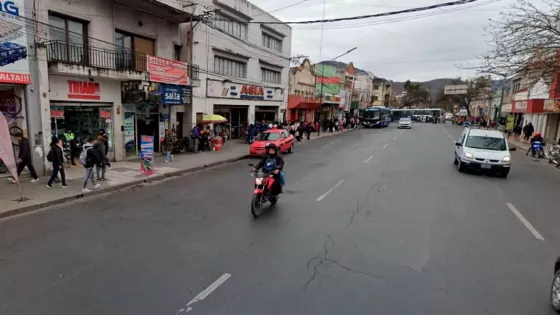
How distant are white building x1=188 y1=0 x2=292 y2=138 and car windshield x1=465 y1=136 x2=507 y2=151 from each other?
44.1 feet

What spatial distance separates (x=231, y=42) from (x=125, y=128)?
10.3 metres

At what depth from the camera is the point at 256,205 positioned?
7707mm

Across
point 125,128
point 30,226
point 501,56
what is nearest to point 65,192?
point 30,226

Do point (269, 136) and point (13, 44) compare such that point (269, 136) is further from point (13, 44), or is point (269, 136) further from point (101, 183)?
point (13, 44)

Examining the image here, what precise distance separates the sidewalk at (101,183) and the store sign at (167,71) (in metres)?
3.76

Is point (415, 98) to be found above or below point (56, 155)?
above

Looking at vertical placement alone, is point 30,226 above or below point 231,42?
below

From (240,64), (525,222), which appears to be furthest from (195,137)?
(525,222)

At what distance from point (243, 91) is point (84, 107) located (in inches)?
489

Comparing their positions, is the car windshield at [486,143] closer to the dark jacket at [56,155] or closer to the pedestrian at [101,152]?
the pedestrian at [101,152]

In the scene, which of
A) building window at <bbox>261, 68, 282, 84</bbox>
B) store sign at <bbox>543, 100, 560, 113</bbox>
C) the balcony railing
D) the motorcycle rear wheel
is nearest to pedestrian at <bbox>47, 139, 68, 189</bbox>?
the balcony railing

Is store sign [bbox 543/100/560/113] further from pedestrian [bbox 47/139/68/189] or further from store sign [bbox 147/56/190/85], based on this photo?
pedestrian [bbox 47/139/68/189]

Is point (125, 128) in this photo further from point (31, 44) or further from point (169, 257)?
point (169, 257)

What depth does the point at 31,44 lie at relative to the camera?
432 inches
